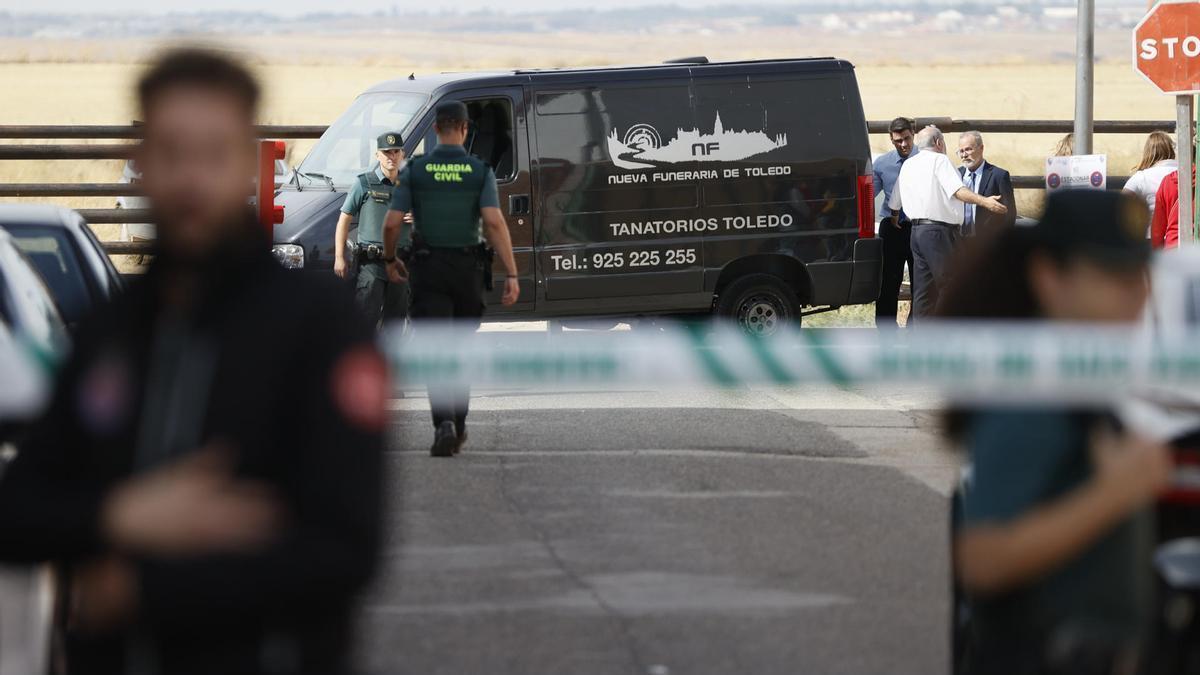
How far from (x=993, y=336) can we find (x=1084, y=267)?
2.60ft

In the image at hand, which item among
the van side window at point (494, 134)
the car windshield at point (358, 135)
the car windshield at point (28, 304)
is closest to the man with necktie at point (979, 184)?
the van side window at point (494, 134)

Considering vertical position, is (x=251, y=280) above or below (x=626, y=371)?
above

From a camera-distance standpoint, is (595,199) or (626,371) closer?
(626,371)

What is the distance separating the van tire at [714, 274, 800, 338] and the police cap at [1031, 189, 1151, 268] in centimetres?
1337

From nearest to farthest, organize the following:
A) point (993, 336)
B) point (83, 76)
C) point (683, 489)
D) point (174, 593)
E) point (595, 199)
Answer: point (174, 593) < point (993, 336) < point (683, 489) < point (595, 199) < point (83, 76)

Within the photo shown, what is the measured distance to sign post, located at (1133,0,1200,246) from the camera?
1336cm

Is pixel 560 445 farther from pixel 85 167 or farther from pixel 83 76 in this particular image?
pixel 83 76

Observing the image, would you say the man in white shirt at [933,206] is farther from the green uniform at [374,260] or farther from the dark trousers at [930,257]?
the green uniform at [374,260]

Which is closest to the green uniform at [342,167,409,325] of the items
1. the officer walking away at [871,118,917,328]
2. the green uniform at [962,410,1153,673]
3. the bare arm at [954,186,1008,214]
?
the bare arm at [954,186,1008,214]

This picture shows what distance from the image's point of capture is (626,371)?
16.2 feet

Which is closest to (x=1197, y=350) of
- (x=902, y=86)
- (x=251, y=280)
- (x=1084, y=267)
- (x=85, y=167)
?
(x=1084, y=267)

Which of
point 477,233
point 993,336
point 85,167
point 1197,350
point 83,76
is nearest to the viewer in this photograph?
point 993,336

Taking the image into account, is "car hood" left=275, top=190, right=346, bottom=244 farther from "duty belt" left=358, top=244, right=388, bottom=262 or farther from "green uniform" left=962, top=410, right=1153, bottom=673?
"green uniform" left=962, top=410, right=1153, bottom=673

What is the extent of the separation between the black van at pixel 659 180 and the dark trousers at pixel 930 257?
443 millimetres
